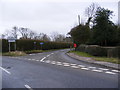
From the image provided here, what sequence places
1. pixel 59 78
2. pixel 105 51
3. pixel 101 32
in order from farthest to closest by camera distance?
pixel 101 32 < pixel 105 51 < pixel 59 78

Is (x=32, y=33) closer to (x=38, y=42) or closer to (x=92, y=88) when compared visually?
(x=38, y=42)

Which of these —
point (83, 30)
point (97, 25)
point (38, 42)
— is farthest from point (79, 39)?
point (38, 42)

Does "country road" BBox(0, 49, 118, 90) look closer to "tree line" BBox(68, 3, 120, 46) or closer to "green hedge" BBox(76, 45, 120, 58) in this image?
"green hedge" BBox(76, 45, 120, 58)

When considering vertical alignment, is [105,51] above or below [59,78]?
above

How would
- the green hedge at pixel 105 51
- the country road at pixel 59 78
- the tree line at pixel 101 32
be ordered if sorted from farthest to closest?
the tree line at pixel 101 32, the green hedge at pixel 105 51, the country road at pixel 59 78

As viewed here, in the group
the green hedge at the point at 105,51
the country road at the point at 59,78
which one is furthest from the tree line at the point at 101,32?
the country road at the point at 59,78

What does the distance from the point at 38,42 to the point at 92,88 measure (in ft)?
128

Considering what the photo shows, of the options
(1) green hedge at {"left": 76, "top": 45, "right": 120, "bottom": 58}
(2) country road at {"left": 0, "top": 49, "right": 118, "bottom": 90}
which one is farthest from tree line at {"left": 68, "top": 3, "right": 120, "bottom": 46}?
(2) country road at {"left": 0, "top": 49, "right": 118, "bottom": 90}

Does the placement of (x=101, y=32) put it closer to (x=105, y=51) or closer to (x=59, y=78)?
(x=105, y=51)

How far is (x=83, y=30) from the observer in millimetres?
38688

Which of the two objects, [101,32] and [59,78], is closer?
[59,78]

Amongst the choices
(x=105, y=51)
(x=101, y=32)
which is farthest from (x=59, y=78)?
(x=101, y=32)

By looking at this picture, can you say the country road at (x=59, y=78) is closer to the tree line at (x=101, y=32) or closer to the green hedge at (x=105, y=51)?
the green hedge at (x=105, y=51)

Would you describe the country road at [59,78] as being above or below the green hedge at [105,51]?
below
